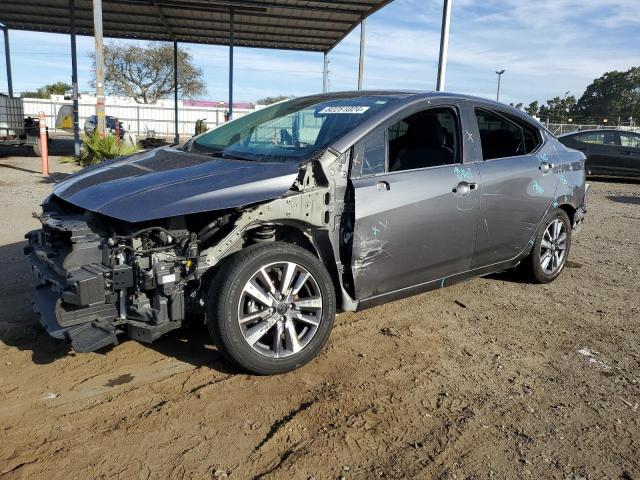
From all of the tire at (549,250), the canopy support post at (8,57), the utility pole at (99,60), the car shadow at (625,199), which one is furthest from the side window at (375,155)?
the canopy support post at (8,57)

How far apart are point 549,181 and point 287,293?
301 cm

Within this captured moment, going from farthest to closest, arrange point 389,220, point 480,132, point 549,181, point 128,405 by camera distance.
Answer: point 549,181, point 480,132, point 389,220, point 128,405

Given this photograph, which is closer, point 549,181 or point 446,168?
point 446,168

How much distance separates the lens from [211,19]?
66.9ft

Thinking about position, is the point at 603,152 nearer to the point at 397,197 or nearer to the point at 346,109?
the point at 346,109

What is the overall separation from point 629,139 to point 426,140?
13.5 meters

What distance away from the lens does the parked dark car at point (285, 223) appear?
3029 mm

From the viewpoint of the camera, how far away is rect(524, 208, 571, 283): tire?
16.7 feet

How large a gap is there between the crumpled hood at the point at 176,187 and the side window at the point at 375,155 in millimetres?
517

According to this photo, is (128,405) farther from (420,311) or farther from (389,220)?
(420,311)

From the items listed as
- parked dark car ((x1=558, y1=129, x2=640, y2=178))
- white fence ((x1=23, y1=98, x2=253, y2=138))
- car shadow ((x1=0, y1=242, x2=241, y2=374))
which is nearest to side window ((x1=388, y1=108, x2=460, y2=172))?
car shadow ((x1=0, y1=242, x2=241, y2=374))

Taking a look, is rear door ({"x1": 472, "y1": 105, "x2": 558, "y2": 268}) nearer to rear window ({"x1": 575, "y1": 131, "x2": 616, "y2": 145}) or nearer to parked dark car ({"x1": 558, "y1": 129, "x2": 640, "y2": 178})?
parked dark car ({"x1": 558, "y1": 129, "x2": 640, "y2": 178})

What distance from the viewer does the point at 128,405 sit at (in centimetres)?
298

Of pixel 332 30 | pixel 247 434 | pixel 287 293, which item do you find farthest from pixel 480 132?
pixel 332 30
